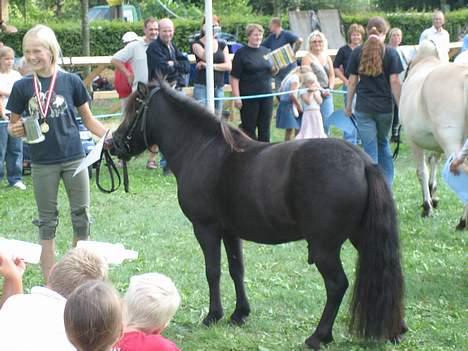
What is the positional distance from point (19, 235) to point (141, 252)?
1.58 metres

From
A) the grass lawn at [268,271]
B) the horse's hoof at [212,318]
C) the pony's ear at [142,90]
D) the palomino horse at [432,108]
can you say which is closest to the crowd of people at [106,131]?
the pony's ear at [142,90]

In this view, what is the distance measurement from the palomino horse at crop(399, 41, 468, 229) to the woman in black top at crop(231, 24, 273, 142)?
3425 millimetres

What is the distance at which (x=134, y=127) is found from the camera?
618 cm

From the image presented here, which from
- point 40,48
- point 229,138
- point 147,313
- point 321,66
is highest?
point 40,48

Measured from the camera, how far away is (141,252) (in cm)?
786

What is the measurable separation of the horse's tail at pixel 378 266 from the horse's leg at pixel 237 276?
0.95 m

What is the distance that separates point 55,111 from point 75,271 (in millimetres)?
2535

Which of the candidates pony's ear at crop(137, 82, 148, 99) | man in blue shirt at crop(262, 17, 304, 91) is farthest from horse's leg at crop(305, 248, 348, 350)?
man in blue shirt at crop(262, 17, 304, 91)

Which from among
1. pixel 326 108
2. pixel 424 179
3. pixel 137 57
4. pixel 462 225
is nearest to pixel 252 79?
pixel 326 108

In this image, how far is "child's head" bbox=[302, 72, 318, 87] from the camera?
12.6 meters

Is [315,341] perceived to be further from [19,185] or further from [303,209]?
[19,185]

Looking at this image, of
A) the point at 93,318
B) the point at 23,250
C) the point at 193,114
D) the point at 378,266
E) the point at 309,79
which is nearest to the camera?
the point at 93,318

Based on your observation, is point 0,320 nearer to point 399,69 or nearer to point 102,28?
point 399,69

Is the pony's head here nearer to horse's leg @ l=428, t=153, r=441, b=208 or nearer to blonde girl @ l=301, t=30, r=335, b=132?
horse's leg @ l=428, t=153, r=441, b=208
